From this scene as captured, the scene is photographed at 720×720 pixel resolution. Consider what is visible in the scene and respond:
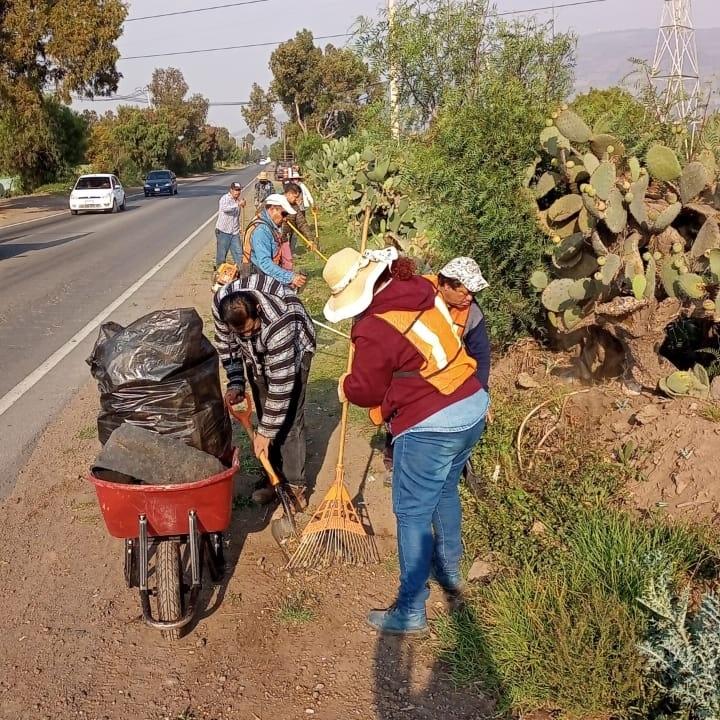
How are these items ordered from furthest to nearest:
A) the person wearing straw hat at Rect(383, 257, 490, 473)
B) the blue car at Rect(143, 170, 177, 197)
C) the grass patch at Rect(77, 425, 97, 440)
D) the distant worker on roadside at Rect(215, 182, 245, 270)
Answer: the blue car at Rect(143, 170, 177, 197), the distant worker on roadside at Rect(215, 182, 245, 270), the grass patch at Rect(77, 425, 97, 440), the person wearing straw hat at Rect(383, 257, 490, 473)

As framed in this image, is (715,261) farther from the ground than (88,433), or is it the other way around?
(715,261)

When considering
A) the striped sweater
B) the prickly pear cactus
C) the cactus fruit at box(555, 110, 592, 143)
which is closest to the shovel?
the striped sweater

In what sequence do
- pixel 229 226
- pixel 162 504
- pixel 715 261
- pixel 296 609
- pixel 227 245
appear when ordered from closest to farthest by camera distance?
pixel 162 504 → pixel 296 609 → pixel 715 261 → pixel 229 226 → pixel 227 245

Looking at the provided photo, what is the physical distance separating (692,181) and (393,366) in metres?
3.19

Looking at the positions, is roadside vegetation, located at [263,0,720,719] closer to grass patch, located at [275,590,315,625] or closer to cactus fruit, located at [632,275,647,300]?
cactus fruit, located at [632,275,647,300]

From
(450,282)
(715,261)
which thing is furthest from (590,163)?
(450,282)

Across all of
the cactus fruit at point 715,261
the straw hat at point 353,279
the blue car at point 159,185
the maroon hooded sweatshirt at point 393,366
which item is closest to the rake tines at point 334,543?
the maroon hooded sweatshirt at point 393,366

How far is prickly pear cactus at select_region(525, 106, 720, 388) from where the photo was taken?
4945mm

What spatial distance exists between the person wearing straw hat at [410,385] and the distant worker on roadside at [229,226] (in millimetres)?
9374

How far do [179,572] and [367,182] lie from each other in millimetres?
8149

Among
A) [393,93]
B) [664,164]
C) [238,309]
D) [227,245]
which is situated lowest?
[227,245]

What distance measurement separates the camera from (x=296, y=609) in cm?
375

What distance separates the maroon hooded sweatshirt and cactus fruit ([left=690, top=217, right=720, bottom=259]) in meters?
2.59

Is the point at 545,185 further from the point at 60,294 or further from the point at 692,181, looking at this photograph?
the point at 60,294
